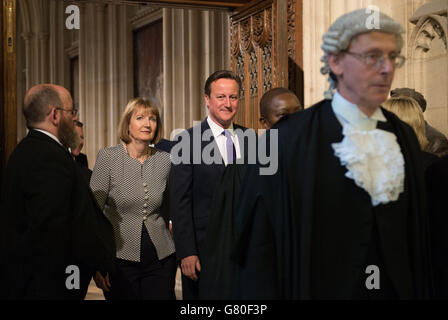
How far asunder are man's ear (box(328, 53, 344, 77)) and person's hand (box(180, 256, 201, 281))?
1849 millimetres

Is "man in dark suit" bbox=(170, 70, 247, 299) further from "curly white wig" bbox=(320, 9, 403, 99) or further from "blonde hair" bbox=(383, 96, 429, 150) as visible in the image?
"curly white wig" bbox=(320, 9, 403, 99)

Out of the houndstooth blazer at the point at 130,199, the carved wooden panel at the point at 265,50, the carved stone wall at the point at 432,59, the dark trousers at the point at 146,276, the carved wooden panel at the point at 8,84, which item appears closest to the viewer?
the dark trousers at the point at 146,276

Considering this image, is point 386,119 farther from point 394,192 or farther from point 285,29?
point 285,29

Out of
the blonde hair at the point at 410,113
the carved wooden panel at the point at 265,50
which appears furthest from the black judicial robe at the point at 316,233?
the carved wooden panel at the point at 265,50

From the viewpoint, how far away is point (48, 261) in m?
3.19

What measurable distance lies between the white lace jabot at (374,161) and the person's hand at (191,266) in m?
1.76

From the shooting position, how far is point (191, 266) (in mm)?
3867

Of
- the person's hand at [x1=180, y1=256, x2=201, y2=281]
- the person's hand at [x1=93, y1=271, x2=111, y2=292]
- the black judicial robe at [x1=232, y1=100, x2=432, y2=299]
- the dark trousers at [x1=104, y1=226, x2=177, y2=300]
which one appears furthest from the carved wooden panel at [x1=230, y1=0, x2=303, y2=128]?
the black judicial robe at [x1=232, y1=100, x2=432, y2=299]

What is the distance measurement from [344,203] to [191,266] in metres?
1.79

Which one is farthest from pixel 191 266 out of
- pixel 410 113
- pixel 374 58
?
pixel 374 58

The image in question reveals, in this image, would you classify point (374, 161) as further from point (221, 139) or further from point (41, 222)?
point (221, 139)

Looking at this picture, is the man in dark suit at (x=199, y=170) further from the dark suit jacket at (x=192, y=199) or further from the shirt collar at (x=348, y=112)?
the shirt collar at (x=348, y=112)

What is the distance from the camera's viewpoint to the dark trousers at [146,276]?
4.03m

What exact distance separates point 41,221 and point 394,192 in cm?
166
